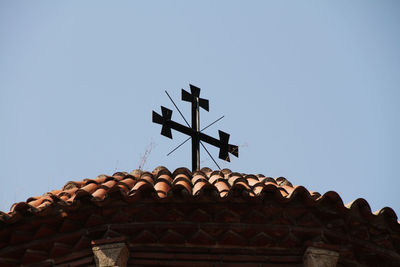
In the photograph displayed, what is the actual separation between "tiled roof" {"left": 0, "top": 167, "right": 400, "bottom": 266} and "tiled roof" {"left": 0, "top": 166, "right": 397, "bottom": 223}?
0.01m

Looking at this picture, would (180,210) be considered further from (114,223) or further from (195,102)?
(195,102)

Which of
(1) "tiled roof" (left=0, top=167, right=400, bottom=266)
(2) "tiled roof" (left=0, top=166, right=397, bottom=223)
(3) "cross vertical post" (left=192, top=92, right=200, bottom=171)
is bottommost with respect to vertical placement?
(1) "tiled roof" (left=0, top=167, right=400, bottom=266)

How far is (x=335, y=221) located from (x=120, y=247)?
2.06 meters

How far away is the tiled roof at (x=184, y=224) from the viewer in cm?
525

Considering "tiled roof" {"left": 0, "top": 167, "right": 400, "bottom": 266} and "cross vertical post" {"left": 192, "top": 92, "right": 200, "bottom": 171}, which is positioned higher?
"cross vertical post" {"left": 192, "top": 92, "right": 200, "bottom": 171}

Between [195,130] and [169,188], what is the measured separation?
2.04m

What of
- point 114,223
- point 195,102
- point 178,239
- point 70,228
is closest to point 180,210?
point 178,239

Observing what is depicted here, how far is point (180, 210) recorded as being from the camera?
17.3ft

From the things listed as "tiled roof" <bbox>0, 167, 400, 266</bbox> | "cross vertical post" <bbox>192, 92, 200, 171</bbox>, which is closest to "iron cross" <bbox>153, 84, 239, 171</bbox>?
"cross vertical post" <bbox>192, 92, 200, 171</bbox>

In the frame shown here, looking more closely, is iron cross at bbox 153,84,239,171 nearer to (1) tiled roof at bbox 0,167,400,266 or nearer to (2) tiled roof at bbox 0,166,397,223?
(2) tiled roof at bbox 0,166,397,223

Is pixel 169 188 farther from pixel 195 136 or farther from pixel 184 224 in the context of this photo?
pixel 195 136

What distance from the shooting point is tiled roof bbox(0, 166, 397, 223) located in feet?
17.1

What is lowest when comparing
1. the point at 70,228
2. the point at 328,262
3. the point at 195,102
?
the point at 328,262

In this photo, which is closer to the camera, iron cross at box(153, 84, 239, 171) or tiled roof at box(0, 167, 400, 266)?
tiled roof at box(0, 167, 400, 266)
